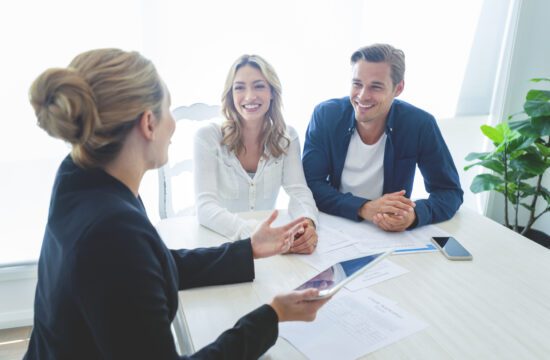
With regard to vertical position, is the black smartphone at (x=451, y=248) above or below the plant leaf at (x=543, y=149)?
below

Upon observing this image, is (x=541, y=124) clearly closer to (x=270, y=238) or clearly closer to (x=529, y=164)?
(x=529, y=164)

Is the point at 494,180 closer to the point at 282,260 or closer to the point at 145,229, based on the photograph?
the point at 282,260

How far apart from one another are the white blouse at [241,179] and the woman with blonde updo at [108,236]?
2.21ft

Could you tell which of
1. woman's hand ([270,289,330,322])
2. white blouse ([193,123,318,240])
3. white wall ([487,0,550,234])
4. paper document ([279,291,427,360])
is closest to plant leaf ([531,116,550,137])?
white wall ([487,0,550,234])

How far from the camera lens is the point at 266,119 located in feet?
5.93

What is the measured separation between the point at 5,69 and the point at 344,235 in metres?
1.68

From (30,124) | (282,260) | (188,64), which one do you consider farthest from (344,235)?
Answer: (30,124)

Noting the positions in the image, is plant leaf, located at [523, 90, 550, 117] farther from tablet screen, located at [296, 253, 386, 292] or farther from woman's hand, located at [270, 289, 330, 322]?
woman's hand, located at [270, 289, 330, 322]

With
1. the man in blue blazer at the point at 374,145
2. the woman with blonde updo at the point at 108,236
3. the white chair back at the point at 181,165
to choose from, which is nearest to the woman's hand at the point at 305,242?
the man in blue blazer at the point at 374,145

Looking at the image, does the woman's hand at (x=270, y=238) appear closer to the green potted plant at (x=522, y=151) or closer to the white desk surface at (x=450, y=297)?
the white desk surface at (x=450, y=297)

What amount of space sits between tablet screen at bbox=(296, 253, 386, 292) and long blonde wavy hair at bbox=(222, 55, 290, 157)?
0.78 metres

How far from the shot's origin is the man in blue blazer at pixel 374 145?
169 cm

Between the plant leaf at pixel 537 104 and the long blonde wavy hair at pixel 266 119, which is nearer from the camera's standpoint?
the long blonde wavy hair at pixel 266 119

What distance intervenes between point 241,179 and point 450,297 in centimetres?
94
